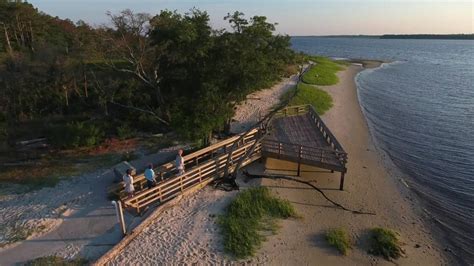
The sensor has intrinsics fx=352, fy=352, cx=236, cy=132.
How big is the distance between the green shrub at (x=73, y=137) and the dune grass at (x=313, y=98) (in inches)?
779

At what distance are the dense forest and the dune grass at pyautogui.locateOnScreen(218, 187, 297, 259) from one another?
5.69 metres

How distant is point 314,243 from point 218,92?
33.9 feet

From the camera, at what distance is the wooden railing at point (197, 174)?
1438cm

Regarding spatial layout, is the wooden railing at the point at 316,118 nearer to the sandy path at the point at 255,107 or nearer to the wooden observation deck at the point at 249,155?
the wooden observation deck at the point at 249,155

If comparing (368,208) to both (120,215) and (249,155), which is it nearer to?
(249,155)

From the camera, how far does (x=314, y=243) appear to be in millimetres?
13586

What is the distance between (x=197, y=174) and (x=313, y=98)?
77.7ft

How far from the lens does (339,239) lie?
1360 centimetres

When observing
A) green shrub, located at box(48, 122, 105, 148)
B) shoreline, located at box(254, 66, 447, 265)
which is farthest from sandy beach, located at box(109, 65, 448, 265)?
green shrub, located at box(48, 122, 105, 148)

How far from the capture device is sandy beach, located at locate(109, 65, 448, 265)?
12430mm

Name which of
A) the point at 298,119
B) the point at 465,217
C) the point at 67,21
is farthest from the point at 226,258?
the point at 67,21

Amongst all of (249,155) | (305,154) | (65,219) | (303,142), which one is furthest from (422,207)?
(65,219)

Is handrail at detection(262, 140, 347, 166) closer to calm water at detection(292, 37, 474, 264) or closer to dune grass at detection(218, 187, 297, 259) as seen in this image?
dune grass at detection(218, 187, 297, 259)

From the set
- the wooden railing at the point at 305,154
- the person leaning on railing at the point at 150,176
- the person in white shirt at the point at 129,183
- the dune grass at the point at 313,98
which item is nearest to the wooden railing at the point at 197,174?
the person leaning on railing at the point at 150,176
